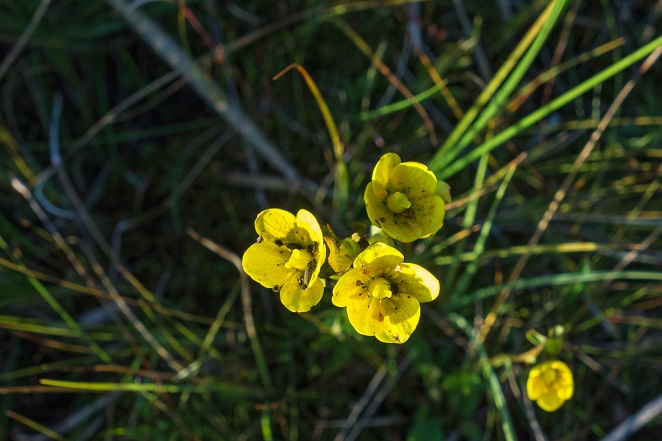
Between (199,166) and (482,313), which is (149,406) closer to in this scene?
(199,166)

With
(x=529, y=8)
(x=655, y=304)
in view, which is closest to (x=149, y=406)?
(x=655, y=304)

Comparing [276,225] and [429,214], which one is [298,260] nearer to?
[276,225]

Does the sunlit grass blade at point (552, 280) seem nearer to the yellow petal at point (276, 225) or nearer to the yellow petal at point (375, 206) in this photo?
the yellow petal at point (375, 206)

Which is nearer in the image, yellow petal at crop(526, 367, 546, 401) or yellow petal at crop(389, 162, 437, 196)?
yellow petal at crop(389, 162, 437, 196)

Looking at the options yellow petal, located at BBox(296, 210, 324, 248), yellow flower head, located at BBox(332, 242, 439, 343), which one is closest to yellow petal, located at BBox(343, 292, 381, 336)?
yellow flower head, located at BBox(332, 242, 439, 343)

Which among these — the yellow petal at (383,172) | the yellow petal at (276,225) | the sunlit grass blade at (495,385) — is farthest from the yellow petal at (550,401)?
the yellow petal at (276,225)

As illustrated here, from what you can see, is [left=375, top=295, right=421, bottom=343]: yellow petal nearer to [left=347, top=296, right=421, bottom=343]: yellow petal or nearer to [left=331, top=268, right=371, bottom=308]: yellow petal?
[left=347, top=296, right=421, bottom=343]: yellow petal
